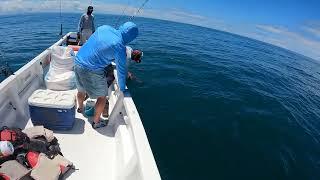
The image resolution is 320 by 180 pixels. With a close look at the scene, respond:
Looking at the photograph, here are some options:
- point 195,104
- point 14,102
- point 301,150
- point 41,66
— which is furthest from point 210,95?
point 14,102

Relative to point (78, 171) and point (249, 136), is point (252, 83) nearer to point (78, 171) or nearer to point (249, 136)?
point (249, 136)

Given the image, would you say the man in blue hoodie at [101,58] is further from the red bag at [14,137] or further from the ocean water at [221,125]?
the ocean water at [221,125]

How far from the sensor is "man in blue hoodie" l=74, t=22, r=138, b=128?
414cm

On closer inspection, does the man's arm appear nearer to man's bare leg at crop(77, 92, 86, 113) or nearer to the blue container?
the blue container

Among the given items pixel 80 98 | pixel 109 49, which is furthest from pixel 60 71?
pixel 109 49

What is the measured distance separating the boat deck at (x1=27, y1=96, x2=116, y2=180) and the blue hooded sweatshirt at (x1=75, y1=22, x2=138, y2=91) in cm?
105

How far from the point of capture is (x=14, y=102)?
185 inches

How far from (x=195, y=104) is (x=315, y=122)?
6332 mm

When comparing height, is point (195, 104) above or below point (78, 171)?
below

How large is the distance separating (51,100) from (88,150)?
109 centimetres

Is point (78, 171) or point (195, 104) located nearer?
point (78, 171)

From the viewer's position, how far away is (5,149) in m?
3.36

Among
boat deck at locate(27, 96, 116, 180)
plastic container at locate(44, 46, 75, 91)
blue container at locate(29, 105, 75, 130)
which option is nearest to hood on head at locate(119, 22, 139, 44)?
blue container at locate(29, 105, 75, 130)

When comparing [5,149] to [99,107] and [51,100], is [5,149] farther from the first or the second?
[99,107]
